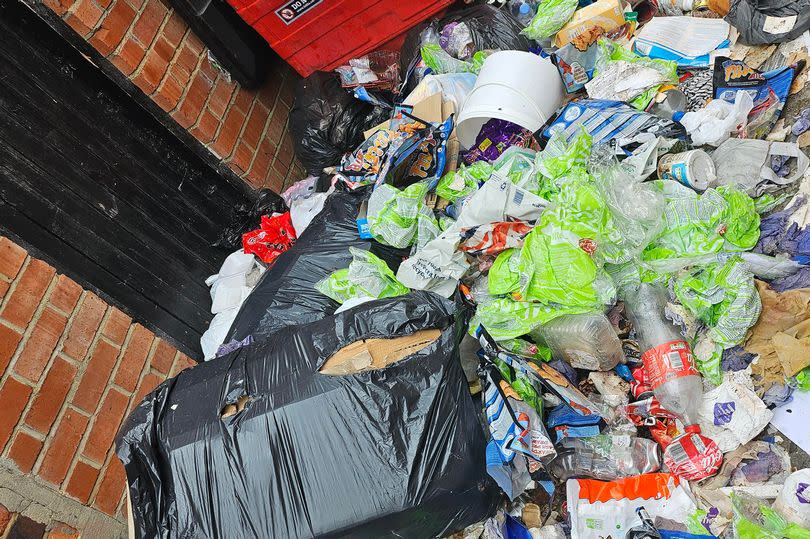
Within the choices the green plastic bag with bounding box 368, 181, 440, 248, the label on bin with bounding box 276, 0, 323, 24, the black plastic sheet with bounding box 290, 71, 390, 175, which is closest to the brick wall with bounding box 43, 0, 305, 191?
the black plastic sheet with bounding box 290, 71, 390, 175

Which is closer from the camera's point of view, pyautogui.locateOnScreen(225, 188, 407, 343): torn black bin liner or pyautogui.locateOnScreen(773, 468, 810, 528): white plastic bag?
pyautogui.locateOnScreen(773, 468, 810, 528): white plastic bag

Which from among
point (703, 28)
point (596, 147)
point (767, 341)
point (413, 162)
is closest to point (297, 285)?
point (413, 162)

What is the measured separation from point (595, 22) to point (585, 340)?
130cm

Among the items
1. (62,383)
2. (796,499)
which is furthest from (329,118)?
(796,499)

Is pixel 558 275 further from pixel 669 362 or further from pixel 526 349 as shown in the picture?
pixel 669 362

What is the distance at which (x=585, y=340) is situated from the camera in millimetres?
1734

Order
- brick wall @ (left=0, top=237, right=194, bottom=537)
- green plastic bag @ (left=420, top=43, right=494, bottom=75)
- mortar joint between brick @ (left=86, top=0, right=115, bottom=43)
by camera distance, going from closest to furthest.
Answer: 1. brick wall @ (left=0, top=237, right=194, bottom=537)
2. mortar joint between brick @ (left=86, top=0, right=115, bottom=43)
3. green plastic bag @ (left=420, top=43, right=494, bottom=75)

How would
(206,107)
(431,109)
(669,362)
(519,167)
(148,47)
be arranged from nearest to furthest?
(669,362) → (519,167) → (431,109) → (148,47) → (206,107)

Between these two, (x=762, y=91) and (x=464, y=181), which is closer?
(x=762, y=91)

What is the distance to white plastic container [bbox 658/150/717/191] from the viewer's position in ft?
6.07

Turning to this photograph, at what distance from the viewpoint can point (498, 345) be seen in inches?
69.7

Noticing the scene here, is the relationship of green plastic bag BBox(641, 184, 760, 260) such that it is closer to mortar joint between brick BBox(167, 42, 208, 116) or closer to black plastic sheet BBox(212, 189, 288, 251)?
black plastic sheet BBox(212, 189, 288, 251)

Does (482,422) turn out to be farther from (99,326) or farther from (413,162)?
(99,326)

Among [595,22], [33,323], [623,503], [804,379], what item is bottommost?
[33,323]
